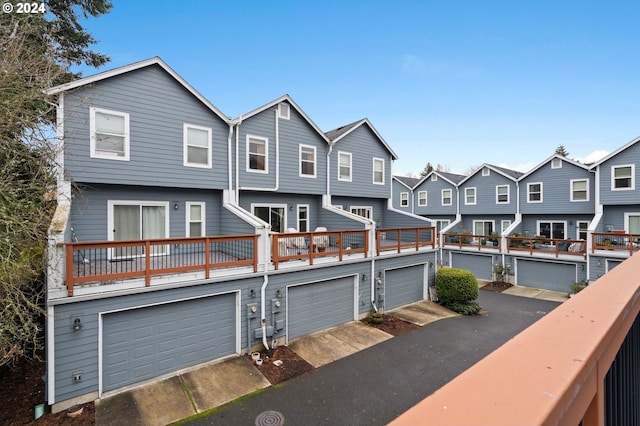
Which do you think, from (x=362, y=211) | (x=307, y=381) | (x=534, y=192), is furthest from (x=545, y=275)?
(x=307, y=381)

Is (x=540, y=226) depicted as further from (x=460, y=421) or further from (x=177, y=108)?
(x=460, y=421)

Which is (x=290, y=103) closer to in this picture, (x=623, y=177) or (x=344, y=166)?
(x=344, y=166)

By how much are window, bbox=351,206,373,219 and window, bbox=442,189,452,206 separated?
40.4ft

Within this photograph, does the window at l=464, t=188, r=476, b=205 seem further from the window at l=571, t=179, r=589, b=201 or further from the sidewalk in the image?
the sidewalk

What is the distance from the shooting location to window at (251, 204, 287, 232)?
42.1ft

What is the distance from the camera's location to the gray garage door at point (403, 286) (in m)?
12.5

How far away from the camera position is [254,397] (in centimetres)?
681

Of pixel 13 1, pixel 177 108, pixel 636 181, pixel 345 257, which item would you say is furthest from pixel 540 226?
pixel 13 1

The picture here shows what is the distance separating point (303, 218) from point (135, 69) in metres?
8.47

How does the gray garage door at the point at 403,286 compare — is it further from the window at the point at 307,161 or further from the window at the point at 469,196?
the window at the point at 469,196

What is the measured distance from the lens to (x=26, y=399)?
6688mm

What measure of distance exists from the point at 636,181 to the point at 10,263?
25286mm

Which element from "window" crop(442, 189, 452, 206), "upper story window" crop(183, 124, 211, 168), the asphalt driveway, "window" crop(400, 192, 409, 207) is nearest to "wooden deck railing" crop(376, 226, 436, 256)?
the asphalt driveway

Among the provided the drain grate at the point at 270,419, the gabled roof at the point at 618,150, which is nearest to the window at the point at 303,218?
the drain grate at the point at 270,419
